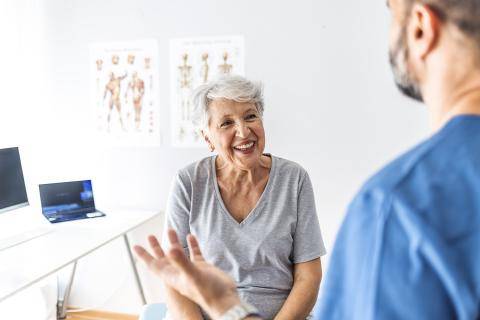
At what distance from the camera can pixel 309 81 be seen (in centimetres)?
210

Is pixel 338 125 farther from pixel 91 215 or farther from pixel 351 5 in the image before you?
pixel 91 215

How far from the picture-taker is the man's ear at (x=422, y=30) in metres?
0.53

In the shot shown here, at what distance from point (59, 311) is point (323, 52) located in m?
2.18

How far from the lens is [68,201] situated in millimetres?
2275

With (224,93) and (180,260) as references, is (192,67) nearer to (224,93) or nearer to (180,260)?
(224,93)

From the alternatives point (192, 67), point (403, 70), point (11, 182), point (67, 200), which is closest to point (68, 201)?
point (67, 200)

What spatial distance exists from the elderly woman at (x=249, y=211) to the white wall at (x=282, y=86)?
712 mm

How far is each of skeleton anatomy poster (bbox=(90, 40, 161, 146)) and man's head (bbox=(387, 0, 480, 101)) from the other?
1865 millimetres

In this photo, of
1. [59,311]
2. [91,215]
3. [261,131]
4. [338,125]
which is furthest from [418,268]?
[59,311]

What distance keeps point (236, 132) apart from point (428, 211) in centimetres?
100

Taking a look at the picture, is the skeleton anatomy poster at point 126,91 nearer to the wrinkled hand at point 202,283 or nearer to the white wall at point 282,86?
the white wall at point 282,86

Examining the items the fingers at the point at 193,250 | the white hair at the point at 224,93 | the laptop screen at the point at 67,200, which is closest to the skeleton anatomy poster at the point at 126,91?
the laptop screen at the point at 67,200

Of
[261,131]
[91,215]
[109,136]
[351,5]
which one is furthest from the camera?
[109,136]

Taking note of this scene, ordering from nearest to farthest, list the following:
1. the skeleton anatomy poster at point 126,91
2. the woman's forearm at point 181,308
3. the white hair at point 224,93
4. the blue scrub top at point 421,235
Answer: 1. the blue scrub top at point 421,235
2. the woman's forearm at point 181,308
3. the white hair at point 224,93
4. the skeleton anatomy poster at point 126,91
